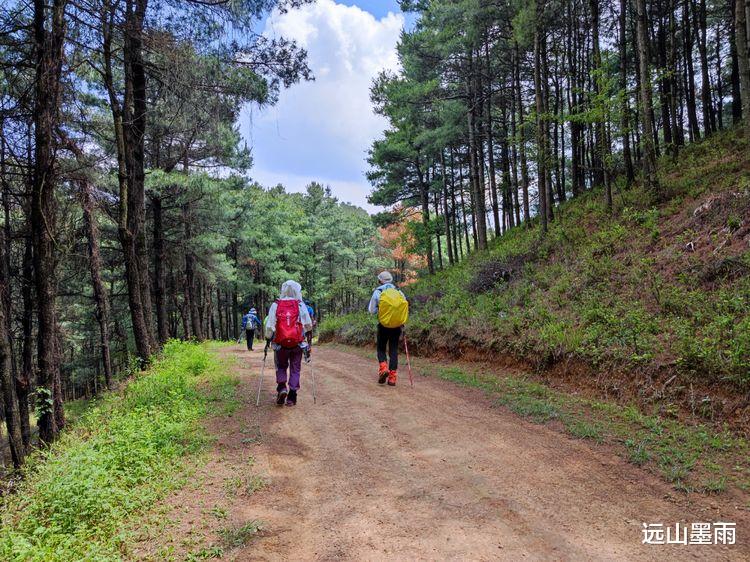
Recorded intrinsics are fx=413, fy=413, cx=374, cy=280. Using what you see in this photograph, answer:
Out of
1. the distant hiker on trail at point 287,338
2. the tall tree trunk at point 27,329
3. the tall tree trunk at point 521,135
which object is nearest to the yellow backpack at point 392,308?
the distant hiker on trail at point 287,338

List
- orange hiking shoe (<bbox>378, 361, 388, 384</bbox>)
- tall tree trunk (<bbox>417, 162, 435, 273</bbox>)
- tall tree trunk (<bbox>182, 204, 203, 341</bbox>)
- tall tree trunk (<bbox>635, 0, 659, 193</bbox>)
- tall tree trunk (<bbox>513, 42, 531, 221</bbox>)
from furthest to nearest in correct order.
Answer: tall tree trunk (<bbox>417, 162, 435, 273</bbox>) → tall tree trunk (<bbox>182, 204, 203, 341</bbox>) → tall tree trunk (<bbox>513, 42, 531, 221</bbox>) → tall tree trunk (<bbox>635, 0, 659, 193</bbox>) → orange hiking shoe (<bbox>378, 361, 388, 384</bbox>)

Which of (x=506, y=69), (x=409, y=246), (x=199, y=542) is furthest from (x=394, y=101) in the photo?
(x=199, y=542)

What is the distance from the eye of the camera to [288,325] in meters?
6.74

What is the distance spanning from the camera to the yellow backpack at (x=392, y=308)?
25.8 ft

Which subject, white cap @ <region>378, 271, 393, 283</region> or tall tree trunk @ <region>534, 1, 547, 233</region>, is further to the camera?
tall tree trunk @ <region>534, 1, 547, 233</region>

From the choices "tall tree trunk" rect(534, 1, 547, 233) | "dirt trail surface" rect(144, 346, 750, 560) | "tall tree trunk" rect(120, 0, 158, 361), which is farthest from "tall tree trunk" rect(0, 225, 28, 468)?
"tall tree trunk" rect(534, 1, 547, 233)

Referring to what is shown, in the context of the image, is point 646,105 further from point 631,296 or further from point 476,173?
point 476,173

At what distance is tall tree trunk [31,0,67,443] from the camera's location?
637cm

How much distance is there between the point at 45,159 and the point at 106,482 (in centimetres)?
573

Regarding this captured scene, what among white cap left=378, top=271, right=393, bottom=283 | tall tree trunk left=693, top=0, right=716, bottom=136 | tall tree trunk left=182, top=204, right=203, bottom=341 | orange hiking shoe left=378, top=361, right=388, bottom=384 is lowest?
orange hiking shoe left=378, top=361, right=388, bottom=384

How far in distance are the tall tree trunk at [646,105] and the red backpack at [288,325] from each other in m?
10.8

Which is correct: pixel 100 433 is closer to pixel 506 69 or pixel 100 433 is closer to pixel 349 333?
pixel 349 333

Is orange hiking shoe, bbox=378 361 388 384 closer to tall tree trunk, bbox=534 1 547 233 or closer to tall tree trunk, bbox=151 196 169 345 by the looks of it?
tall tree trunk, bbox=534 1 547 233

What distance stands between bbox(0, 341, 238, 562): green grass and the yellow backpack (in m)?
3.07
